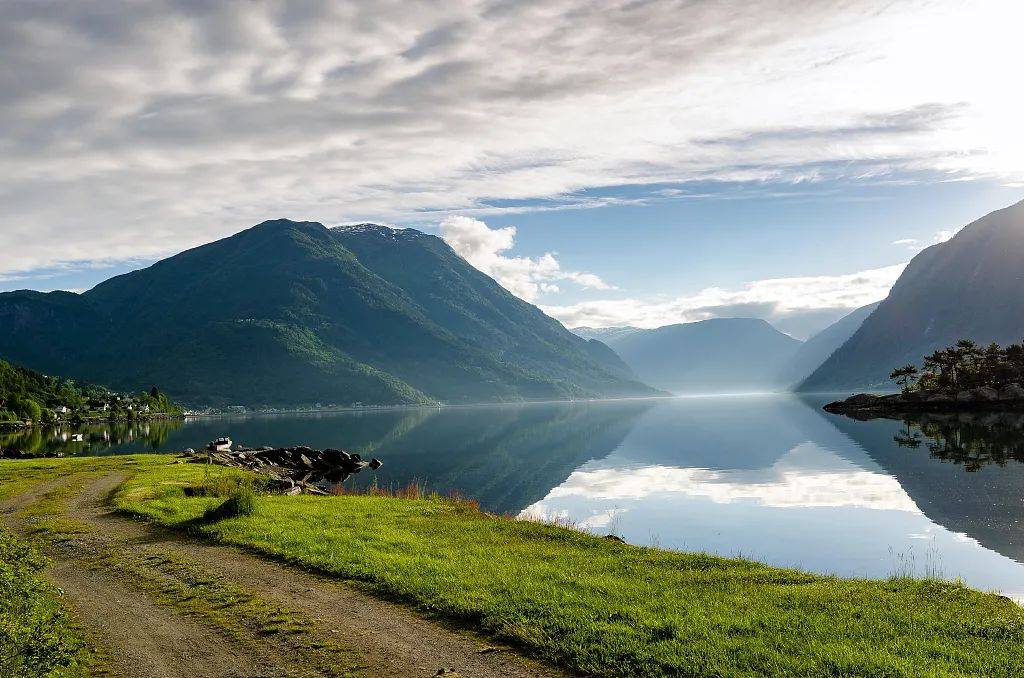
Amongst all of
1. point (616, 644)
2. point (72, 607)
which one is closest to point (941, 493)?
point (616, 644)

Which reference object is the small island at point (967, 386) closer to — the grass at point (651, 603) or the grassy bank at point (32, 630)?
the grass at point (651, 603)

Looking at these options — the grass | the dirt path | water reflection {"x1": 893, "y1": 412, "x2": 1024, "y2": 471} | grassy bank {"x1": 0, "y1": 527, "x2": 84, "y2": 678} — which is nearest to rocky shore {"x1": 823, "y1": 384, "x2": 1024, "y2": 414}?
water reflection {"x1": 893, "y1": 412, "x2": 1024, "y2": 471}

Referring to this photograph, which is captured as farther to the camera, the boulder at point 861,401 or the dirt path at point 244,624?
the boulder at point 861,401

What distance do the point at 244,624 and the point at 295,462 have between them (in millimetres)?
61862

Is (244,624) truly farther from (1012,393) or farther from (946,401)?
(946,401)

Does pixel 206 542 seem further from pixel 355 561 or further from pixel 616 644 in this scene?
pixel 616 644

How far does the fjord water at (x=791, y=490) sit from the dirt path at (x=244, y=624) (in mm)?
19878

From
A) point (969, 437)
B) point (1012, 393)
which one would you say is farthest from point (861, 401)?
point (969, 437)

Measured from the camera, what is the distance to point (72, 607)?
53.2ft

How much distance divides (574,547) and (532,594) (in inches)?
269

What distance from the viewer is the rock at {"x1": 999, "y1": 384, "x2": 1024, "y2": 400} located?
13238 centimetres

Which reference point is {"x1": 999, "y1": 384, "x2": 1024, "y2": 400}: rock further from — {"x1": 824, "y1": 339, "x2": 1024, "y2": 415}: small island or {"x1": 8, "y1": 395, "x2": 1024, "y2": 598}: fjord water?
{"x1": 8, "y1": 395, "x2": 1024, "y2": 598}: fjord water

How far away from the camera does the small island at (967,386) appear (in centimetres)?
13438

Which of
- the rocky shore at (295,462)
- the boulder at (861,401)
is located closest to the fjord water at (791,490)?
the rocky shore at (295,462)
